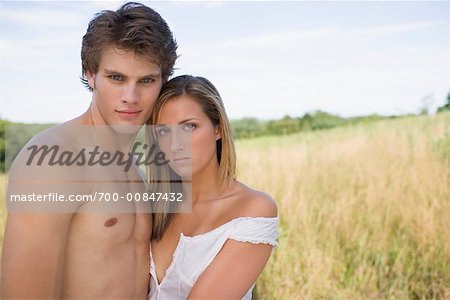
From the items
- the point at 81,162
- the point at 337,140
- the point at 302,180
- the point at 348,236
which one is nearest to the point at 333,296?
the point at 348,236

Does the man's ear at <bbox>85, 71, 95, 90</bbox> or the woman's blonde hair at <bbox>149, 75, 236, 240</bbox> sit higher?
the man's ear at <bbox>85, 71, 95, 90</bbox>

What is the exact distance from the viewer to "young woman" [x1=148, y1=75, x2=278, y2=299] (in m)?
2.31

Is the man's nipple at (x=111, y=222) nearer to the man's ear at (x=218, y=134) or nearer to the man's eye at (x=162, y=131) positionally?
the man's eye at (x=162, y=131)

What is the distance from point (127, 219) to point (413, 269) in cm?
305

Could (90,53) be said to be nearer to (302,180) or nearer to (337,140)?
(302,180)

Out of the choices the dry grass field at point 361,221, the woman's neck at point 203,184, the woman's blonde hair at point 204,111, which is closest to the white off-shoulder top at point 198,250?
the woman's blonde hair at point 204,111

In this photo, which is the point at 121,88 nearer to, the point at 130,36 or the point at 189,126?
the point at 130,36

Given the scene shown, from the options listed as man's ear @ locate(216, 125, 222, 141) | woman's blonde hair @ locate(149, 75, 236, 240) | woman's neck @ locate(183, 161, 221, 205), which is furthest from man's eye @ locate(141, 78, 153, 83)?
woman's neck @ locate(183, 161, 221, 205)

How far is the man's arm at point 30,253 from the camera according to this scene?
1.83 m

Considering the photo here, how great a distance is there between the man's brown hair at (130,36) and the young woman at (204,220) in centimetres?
18

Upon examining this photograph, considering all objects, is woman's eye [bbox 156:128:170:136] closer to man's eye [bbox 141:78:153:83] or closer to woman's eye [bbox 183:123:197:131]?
woman's eye [bbox 183:123:197:131]

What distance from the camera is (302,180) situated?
223 inches

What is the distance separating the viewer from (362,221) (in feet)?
16.1

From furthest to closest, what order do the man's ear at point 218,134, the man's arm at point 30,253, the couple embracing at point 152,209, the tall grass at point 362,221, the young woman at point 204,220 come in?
the tall grass at point 362,221, the man's ear at point 218,134, the young woman at point 204,220, the couple embracing at point 152,209, the man's arm at point 30,253
